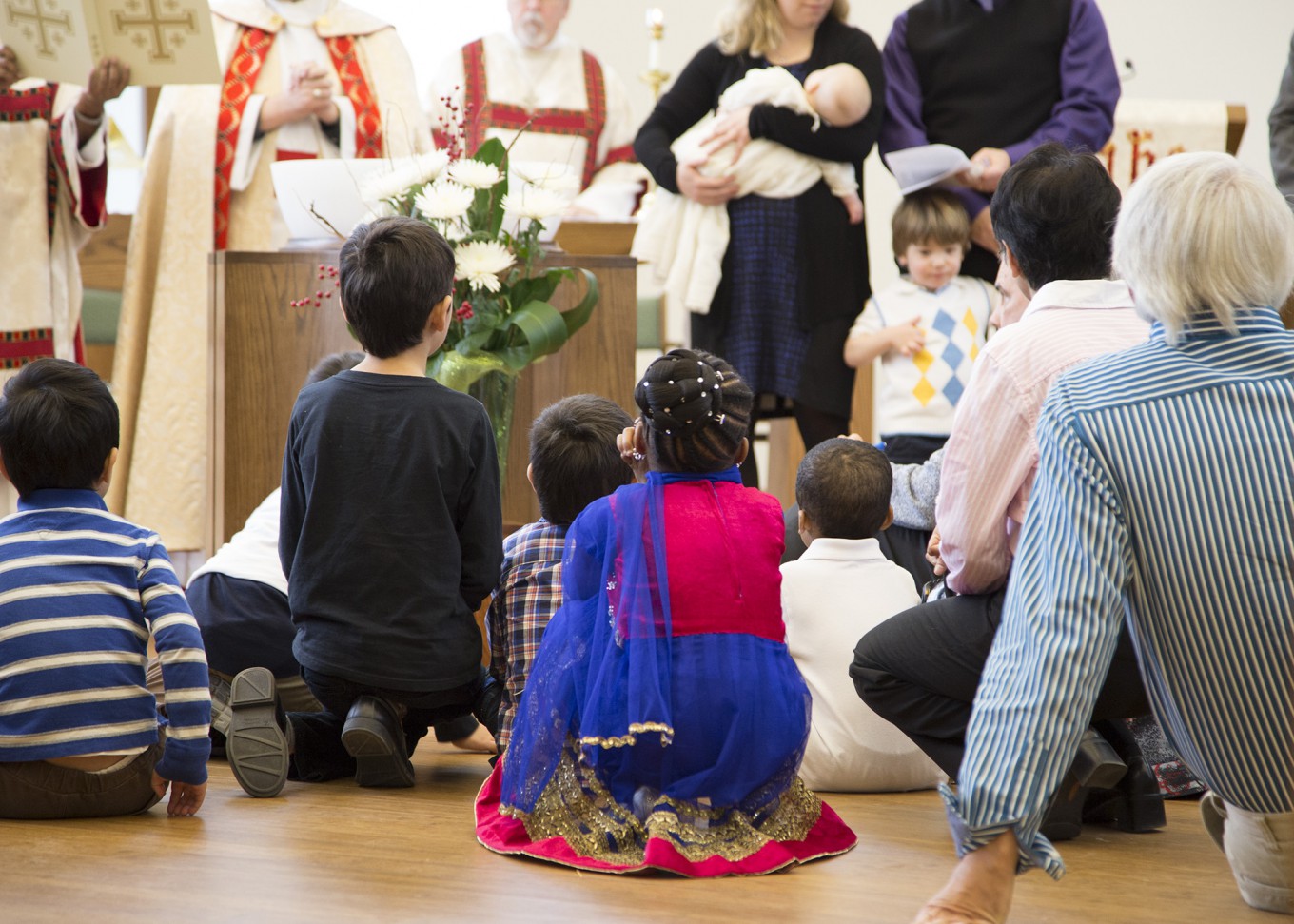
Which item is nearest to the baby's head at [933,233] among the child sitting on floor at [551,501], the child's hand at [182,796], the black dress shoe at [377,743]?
the child sitting on floor at [551,501]

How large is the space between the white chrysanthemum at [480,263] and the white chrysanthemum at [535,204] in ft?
0.31

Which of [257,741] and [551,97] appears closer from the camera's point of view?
[257,741]

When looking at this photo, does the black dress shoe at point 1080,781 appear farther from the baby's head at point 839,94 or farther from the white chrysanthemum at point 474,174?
the baby's head at point 839,94

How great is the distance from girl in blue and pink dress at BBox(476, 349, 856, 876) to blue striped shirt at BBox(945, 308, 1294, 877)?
52 centimetres

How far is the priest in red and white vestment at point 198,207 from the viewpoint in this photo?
4383 millimetres

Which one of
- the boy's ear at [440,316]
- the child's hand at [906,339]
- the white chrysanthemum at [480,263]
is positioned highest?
the white chrysanthemum at [480,263]

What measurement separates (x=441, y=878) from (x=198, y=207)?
3089mm

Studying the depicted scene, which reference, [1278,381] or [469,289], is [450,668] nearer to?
[469,289]

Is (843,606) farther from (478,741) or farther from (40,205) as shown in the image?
(40,205)

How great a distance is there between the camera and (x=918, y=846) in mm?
2150

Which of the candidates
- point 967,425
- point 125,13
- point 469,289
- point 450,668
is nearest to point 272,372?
point 469,289

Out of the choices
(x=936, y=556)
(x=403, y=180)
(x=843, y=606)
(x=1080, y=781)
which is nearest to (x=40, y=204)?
(x=403, y=180)

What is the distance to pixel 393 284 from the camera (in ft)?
8.23

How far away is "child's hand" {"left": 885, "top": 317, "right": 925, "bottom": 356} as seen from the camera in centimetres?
378
